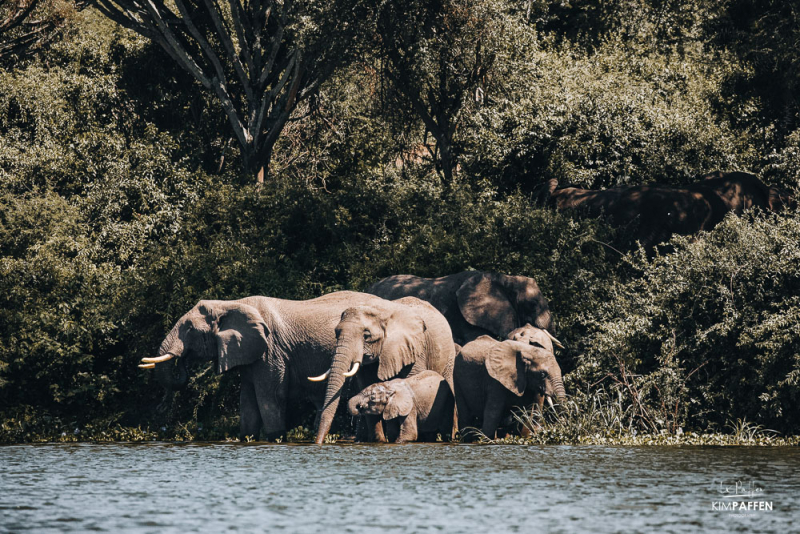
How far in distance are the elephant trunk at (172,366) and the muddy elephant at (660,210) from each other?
8.73 metres

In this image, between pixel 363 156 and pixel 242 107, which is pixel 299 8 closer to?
pixel 242 107

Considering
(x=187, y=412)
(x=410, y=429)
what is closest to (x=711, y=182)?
(x=410, y=429)

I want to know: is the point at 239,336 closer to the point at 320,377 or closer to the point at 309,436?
the point at 320,377

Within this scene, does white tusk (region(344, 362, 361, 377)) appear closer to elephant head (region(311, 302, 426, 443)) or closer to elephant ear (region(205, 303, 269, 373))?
elephant head (region(311, 302, 426, 443))

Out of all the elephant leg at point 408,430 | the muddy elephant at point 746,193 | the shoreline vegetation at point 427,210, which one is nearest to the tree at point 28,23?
the shoreline vegetation at point 427,210

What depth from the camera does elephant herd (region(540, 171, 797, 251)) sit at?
22.0 metres

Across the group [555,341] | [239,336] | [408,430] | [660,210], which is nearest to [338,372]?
[408,430]

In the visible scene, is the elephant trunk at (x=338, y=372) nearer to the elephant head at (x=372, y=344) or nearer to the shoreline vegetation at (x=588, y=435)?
the elephant head at (x=372, y=344)

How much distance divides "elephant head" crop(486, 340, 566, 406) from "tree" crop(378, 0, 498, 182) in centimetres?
1045

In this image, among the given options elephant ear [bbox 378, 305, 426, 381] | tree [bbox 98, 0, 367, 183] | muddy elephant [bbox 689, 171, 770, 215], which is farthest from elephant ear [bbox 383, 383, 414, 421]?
tree [bbox 98, 0, 367, 183]

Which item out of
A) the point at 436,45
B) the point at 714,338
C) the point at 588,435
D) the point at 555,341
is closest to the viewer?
the point at 588,435

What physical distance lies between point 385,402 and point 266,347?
104 inches

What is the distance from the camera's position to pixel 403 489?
36.4 feet

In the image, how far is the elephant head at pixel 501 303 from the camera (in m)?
18.6
